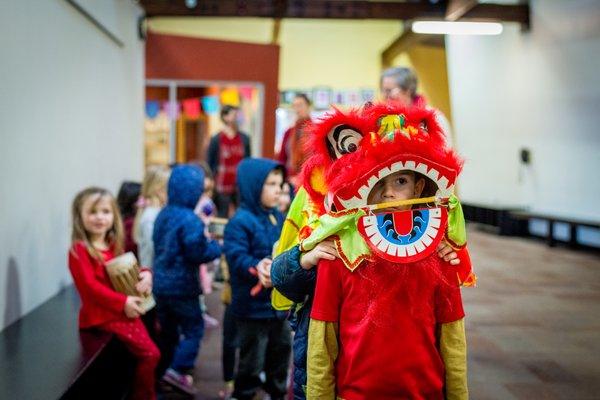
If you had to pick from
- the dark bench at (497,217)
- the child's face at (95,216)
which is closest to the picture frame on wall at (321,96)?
the dark bench at (497,217)

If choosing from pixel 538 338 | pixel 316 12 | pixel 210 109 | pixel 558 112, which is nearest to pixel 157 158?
pixel 210 109

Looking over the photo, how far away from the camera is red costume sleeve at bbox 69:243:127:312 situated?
2926 mm

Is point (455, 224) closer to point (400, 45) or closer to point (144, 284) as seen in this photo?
point (144, 284)

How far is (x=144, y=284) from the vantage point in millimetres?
3043

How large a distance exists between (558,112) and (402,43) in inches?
194

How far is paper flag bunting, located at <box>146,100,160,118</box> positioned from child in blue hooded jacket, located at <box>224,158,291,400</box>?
6.27 meters

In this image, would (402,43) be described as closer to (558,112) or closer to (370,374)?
(558,112)

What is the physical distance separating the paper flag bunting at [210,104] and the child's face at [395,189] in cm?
771

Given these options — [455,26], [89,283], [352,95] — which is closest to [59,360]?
[89,283]

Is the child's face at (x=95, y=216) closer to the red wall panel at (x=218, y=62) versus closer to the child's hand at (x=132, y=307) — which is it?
the child's hand at (x=132, y=307)

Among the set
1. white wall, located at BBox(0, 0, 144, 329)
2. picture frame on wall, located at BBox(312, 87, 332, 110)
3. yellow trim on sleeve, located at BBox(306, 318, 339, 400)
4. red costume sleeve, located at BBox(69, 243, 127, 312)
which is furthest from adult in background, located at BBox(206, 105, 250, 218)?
picture frame on wall, located at BBox(312, 87, 332, 110)

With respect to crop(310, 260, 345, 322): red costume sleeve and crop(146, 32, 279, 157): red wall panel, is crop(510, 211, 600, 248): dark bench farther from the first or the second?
crop(310, 260, 345, 322): red costume sleeve

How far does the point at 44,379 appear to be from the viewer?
2514mm

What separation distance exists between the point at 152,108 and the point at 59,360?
658 centimetres
